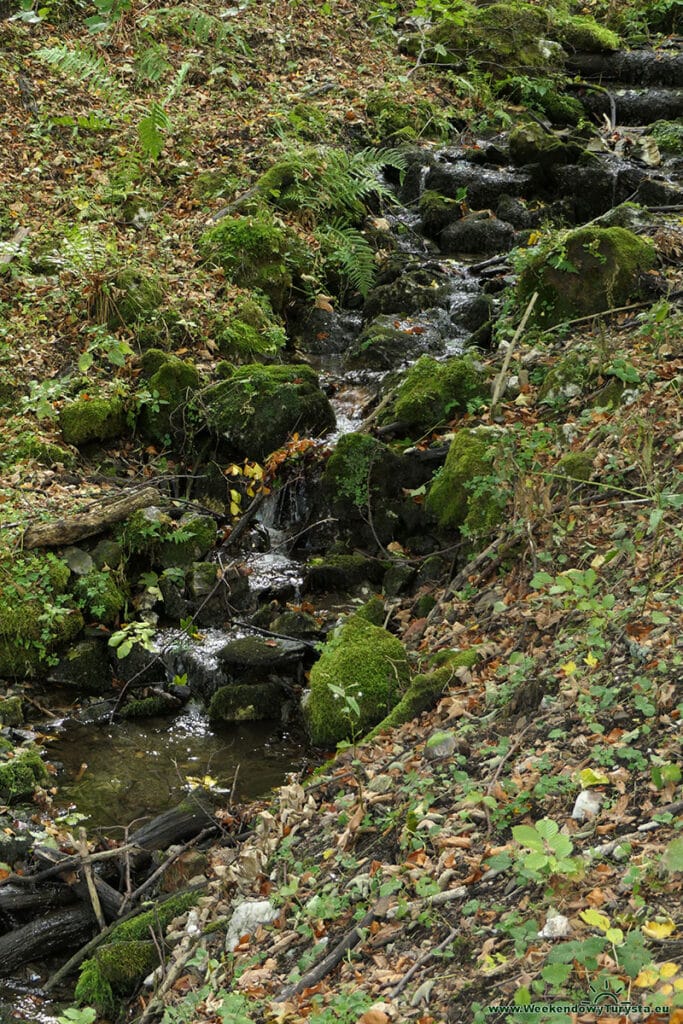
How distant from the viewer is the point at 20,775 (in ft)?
17.5

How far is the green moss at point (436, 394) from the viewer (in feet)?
24.5

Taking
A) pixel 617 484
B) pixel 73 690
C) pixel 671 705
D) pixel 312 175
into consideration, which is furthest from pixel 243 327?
pixel 671 705

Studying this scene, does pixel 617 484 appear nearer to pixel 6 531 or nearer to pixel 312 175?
pixel 6 531

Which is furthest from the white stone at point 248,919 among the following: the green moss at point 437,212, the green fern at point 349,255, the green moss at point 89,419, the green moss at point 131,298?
the green moss at point 437,212

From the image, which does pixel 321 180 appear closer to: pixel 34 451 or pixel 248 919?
pixel 34 451

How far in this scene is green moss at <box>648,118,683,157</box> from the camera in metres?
13.2

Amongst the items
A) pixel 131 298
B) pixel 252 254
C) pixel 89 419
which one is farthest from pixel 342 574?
pixel 252 254

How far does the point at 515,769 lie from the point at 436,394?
4397 millimetres

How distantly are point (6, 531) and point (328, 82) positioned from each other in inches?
404

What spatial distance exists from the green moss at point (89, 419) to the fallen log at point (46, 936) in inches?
177

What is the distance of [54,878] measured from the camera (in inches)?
182

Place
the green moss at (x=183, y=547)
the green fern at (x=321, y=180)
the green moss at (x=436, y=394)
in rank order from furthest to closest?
the green fern at (x=321, y=180)
the green moss at (x=436, y=394)
the green moss at (x=183, y=547)

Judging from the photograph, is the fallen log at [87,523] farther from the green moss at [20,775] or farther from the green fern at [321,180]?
the green fern at [321,180]

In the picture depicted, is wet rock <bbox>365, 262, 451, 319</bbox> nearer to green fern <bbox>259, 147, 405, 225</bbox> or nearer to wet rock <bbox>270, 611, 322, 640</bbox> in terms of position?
green fern <bbox>259, 147, 405, 225</bbox>
